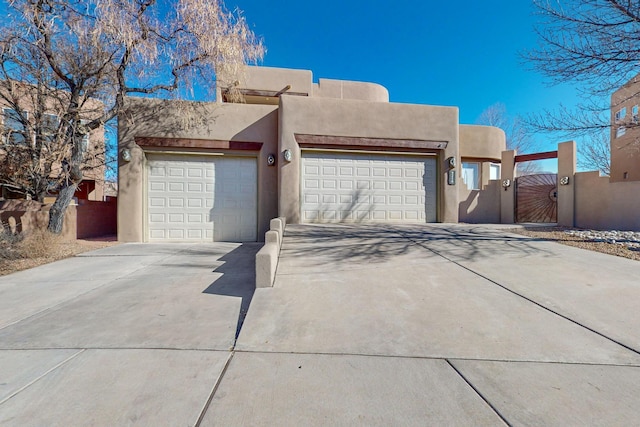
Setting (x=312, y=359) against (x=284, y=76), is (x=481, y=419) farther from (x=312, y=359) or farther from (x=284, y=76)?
(x=284, y=76)

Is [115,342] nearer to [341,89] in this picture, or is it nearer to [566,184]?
[566,184]

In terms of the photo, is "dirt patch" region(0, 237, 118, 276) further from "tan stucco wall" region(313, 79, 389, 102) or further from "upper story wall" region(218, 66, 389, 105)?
"tan stucco wall" region(313, 79, 389, 102)

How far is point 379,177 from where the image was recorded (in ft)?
32.4

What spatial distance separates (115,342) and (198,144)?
781 centimetres

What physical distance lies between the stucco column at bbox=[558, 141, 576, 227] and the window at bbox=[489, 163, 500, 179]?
2.74m

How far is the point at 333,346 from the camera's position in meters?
2.61

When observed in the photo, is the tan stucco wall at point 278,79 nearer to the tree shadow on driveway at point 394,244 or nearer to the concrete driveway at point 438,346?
the tree shadow on driveway at point 394,244

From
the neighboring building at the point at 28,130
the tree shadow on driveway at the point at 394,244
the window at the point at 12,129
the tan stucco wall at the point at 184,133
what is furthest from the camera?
the tan stucco wall at the point at 184,133

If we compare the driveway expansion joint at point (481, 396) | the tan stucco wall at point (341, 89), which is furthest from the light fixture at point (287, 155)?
the tan stucco wall at point (341, 89)

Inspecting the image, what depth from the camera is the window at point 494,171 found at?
14.2 metres

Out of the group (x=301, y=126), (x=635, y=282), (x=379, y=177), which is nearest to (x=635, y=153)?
(x=379, y=177)

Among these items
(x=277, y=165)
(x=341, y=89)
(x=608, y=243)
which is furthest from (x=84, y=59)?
(x=608, y=243)

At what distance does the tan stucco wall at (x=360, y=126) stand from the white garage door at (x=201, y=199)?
151cm

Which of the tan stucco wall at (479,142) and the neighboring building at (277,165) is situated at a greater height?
the tan stucco wall at (479,142)
